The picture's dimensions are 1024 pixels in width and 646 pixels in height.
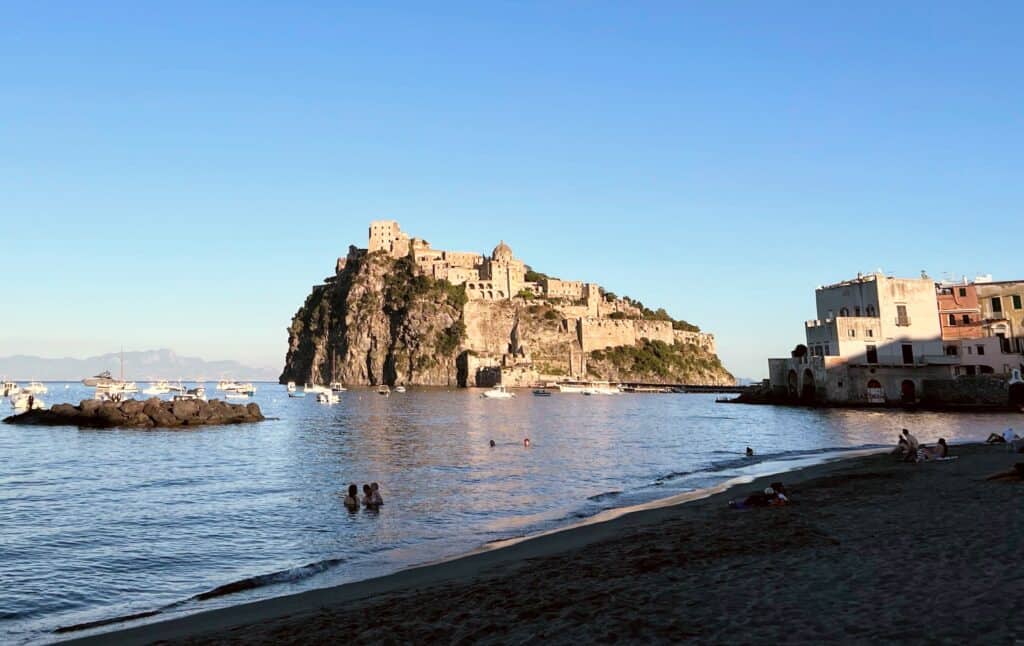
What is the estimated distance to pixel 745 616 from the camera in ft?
25.0

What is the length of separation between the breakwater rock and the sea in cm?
461

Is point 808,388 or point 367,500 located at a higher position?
point 808,388

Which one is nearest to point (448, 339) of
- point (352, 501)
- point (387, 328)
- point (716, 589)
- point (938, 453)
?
point (387, 328)

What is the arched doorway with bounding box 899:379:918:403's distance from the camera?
7006cm

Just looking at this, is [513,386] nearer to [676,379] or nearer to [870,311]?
[676,379]

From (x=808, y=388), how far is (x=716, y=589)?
3008 inches

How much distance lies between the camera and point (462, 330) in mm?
171125

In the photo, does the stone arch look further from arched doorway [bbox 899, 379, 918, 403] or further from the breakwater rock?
the breakwater rock

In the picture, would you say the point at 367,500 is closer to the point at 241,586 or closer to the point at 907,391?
the point at 241,586

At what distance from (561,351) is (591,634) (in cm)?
17063

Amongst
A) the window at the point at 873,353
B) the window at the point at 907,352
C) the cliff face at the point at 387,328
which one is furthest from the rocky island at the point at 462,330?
the window at the point at 907,352

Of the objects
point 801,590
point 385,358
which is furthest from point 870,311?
point 385,358

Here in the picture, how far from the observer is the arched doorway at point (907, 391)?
7006 cm

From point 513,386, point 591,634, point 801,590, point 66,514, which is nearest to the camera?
point 591,634
